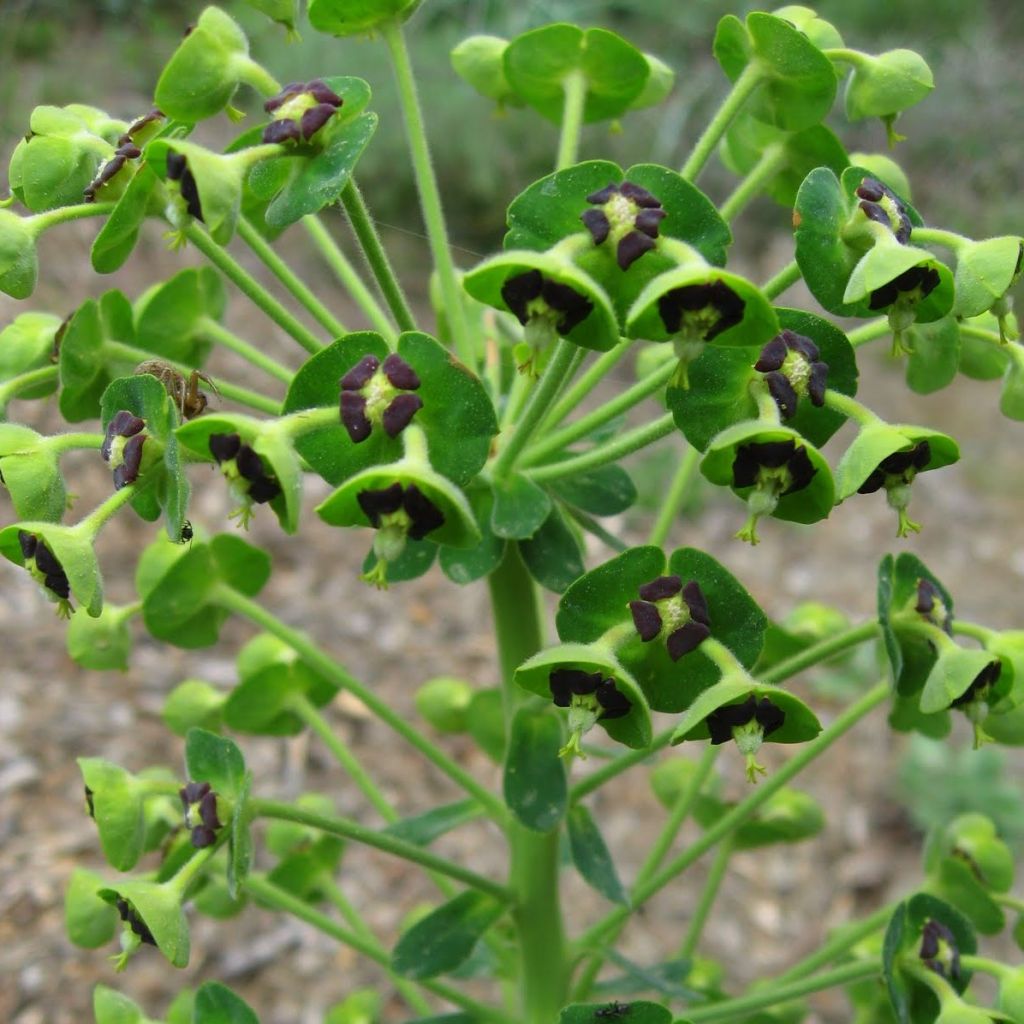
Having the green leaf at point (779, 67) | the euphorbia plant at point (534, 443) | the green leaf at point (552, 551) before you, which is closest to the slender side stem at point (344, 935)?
the euphorbia plant at point (534, 443)

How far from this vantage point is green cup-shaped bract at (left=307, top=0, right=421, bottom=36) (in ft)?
4.54

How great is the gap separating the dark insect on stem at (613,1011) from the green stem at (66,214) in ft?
3.15

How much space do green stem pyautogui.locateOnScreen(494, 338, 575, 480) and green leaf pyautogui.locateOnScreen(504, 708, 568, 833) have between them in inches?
12.9

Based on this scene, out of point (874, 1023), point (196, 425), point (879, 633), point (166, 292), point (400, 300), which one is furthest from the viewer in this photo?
point (874, 1023)

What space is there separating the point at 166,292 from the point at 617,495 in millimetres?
627

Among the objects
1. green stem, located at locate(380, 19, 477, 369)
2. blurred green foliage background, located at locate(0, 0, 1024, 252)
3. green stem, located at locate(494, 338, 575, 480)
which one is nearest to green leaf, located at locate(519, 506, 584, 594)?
green stem, located at locate(494, 338, 575, 480)

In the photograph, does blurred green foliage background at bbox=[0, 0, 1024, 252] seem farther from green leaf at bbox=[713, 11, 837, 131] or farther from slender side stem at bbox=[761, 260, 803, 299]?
slender side stem at bbox=[761, 260, 803, 299]

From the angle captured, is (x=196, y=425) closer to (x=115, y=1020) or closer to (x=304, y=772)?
(x=115, y=1020)

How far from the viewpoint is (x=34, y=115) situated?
1.28m

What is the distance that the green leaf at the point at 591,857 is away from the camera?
60.1 inches

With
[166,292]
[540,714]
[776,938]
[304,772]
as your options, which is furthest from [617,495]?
[776,938]

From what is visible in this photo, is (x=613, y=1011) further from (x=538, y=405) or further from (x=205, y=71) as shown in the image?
(x=205, y=71)

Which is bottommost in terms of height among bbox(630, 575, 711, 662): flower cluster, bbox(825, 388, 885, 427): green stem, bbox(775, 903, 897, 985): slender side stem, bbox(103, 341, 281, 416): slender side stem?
bbox(775, 903, 897, 985): slender side stem

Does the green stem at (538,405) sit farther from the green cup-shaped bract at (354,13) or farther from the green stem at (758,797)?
the green stem at (758,797)
